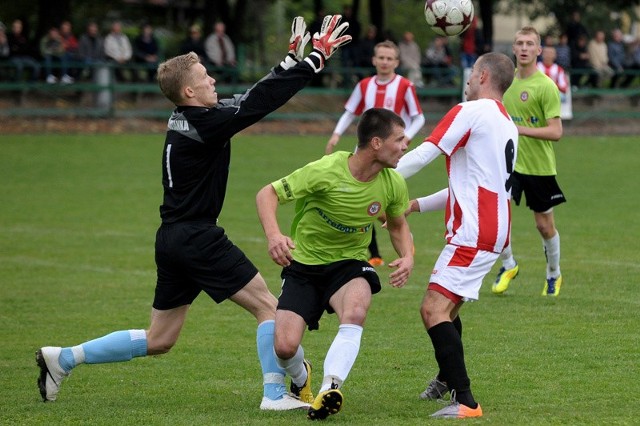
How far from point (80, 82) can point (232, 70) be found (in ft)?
12.3

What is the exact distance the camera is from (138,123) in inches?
1122

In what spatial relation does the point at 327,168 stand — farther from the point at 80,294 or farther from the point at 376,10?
the point at 376,10

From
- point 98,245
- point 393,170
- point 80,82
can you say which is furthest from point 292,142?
point 393,170

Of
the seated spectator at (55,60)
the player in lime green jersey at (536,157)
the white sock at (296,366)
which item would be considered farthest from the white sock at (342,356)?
the seated spectator at (55,60)

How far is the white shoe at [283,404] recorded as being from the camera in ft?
21.1

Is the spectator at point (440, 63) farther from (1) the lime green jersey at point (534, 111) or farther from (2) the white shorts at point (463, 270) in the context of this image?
(2) the white shorts at point (463, 270)

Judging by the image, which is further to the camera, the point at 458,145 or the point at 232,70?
the point at 232,70

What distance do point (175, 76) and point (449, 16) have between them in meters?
3.72

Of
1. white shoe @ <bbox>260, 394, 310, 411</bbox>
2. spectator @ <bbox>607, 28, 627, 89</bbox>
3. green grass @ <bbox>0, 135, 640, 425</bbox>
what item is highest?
spectator @ <bbox>607, 28, 627, 89</bbox>

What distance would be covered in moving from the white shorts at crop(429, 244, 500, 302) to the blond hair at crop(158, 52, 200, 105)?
1.77m

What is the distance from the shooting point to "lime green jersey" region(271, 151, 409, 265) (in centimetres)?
639

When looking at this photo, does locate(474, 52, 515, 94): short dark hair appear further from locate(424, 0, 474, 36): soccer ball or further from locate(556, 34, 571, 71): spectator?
locate(556, 34, 571, 71): spectator

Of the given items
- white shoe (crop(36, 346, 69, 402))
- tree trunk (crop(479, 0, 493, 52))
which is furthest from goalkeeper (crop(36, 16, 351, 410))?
tree trunk (crop(479, 0, 493, 52))

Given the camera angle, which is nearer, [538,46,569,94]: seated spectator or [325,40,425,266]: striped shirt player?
[325,40,425,266]: striped shirt player
